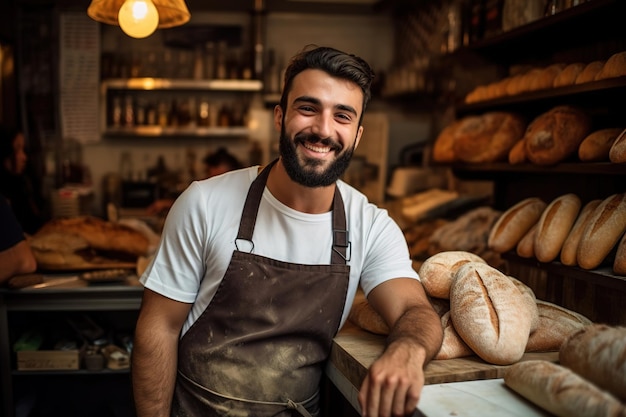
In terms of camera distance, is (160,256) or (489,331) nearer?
→ (489,331)

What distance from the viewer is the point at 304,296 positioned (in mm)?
1581

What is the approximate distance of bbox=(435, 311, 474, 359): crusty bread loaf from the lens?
1418 mm

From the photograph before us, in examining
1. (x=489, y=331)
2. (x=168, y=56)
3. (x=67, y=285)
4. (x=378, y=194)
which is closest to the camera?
(x=489, y=331)

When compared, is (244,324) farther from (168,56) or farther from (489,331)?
(168,56)

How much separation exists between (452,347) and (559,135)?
92 cm

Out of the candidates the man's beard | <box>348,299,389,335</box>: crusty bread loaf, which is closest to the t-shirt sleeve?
the man's beard

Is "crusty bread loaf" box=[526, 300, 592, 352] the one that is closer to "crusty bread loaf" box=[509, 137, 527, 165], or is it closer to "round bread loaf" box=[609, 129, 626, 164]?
"round bread loaf" box=[609, 129, 626, 164]

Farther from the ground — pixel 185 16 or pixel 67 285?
pixel 185 16

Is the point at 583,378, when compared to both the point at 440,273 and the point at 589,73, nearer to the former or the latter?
the point at 440,273

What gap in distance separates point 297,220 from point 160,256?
40 centimetres

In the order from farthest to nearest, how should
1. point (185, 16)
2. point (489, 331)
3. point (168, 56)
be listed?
point (168, 56) → point (185, 16) → point (489, 331)

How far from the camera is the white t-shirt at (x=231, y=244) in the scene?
1592mm

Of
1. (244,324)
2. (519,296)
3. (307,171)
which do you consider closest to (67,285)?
(244,324)

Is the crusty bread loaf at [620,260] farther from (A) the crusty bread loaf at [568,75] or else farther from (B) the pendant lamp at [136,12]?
(B) the pendant lamp at [136,12]
